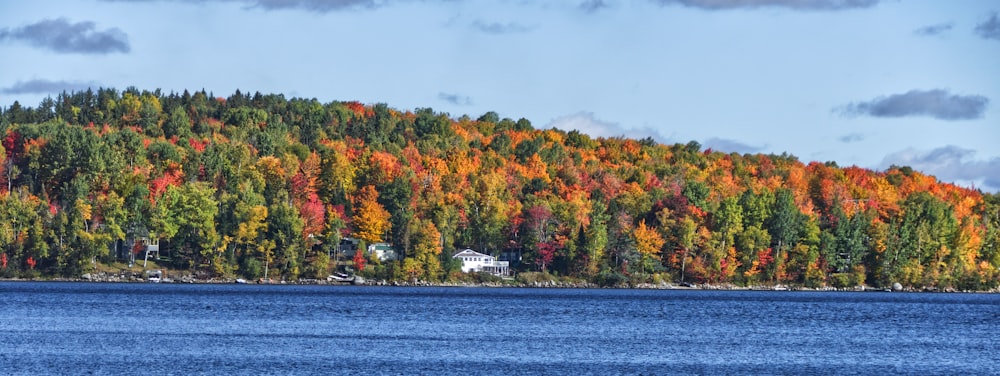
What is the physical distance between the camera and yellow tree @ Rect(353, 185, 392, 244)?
146375 millimetres

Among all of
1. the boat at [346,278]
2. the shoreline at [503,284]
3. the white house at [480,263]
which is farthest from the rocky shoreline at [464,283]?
the white house at [480,263]

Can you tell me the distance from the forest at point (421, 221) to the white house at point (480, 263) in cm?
168

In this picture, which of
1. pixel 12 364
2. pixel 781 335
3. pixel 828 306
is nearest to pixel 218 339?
pixel 12 364

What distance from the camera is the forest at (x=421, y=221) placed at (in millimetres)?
136000

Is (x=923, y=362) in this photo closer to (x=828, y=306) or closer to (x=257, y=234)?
(x=828, y=306)

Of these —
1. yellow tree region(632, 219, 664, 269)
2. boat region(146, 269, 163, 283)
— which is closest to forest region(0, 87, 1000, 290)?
yellow tree region(632, 219, 664, 269)

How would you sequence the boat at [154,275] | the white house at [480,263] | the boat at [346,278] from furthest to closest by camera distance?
the white house at [480,263], the boat at [346,278], the boat at [154,275]

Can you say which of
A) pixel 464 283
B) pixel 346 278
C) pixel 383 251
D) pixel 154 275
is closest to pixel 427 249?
pixel 464 283

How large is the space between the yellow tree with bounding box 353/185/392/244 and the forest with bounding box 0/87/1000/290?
0.54 feet

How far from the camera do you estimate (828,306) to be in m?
107

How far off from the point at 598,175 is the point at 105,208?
63.4 m

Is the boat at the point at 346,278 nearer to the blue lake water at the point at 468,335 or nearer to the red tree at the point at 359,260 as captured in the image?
the red tree at the point at 359,260

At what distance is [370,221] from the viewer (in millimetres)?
147000

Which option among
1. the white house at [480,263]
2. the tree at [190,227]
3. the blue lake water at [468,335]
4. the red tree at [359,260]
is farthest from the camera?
the white house at [480,263]
